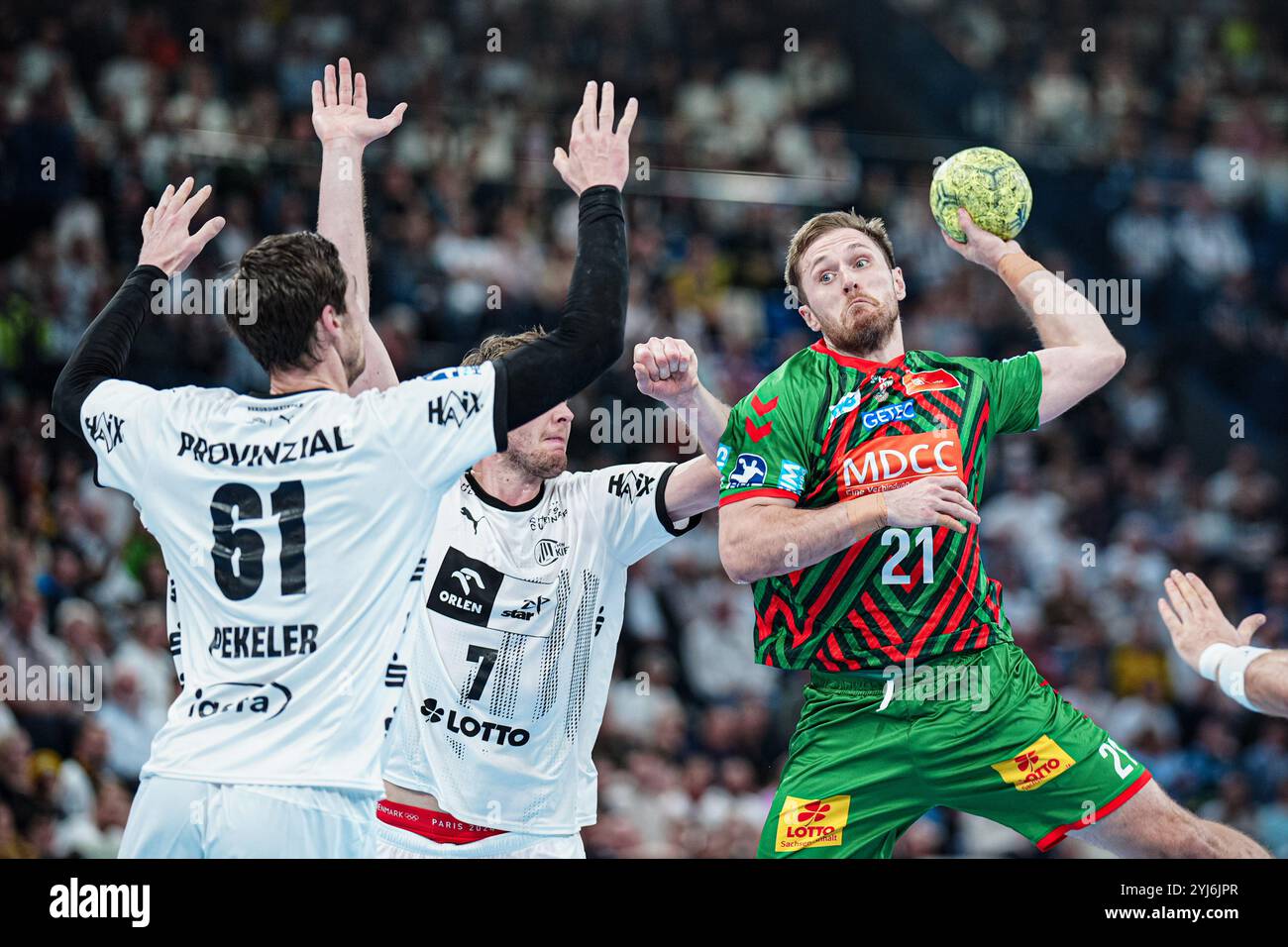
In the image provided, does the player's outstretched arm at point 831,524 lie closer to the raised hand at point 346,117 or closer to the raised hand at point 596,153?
the raised hand at point 596,153

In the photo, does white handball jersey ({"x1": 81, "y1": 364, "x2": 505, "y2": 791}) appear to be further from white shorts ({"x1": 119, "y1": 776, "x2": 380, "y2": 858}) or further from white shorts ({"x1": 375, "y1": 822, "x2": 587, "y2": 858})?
white shorts ({"x1": 375, "y1": 822, "x2": 587, "y2": 858})

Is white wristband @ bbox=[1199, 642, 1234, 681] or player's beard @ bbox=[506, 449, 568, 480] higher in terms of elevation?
player's beard @ bbox=[506, 449, 568, 480]

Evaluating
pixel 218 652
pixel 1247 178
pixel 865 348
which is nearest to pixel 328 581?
pixel 218 652

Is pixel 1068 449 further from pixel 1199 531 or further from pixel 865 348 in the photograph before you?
pixel 865 348

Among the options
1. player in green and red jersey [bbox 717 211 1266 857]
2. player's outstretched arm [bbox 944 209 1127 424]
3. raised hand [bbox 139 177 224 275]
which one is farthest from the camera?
player's outstretched arm [bbox 944 209 1127 424]

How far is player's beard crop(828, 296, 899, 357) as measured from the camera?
260 inches

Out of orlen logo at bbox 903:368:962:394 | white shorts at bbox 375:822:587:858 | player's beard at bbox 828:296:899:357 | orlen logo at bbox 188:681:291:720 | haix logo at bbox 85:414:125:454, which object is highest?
player's beard at bbox 828:296:899:357

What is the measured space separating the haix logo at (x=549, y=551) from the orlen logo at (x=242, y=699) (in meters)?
2.11

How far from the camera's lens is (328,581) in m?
4.77

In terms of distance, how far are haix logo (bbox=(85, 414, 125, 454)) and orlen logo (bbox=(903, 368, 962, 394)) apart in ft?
10.6

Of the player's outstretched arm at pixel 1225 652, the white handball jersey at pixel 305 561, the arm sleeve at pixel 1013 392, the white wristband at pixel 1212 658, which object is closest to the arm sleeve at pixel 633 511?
the arm sleeve at pixel 1013 392

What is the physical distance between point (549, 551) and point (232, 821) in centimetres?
240

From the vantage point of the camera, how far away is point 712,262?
52.7 feet

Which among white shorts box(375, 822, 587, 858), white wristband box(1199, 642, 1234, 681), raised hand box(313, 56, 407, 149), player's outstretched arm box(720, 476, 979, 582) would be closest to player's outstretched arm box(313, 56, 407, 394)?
raised hand box(313, 56, 407, 149)
